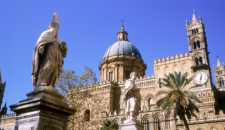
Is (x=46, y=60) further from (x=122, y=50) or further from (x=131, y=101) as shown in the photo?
(x=122, y=50)

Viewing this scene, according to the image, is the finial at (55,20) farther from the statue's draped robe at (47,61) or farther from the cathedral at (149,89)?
the cathedral at (149,89)

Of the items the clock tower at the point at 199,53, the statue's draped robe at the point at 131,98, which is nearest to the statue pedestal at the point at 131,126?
the statue's draped robe at the point at 131,98

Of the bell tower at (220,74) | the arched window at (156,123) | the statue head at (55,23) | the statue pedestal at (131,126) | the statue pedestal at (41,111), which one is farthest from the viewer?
the bell tower at (220,74)

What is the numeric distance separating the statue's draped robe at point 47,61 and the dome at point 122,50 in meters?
46.0

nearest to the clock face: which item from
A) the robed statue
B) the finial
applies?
the finial

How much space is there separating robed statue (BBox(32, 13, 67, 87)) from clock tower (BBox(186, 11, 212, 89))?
33.2m

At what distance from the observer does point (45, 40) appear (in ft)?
19.2

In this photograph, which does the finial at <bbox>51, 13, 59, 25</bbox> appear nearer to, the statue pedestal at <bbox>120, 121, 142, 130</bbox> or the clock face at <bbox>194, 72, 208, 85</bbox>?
the statue pedestal at <bbox>120, 121, 142, 130</bbox>

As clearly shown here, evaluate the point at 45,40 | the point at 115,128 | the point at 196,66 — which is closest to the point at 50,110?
the point at 45,40

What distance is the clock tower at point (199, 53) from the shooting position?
3597cm

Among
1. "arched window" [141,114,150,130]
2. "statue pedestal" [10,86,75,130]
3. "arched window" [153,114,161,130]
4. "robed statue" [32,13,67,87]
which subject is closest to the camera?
"statue pedestal" [10,86,75,130]

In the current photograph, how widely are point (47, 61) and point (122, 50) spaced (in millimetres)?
46873

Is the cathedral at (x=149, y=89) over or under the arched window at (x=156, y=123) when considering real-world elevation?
over

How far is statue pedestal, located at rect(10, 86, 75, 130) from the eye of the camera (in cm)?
504
